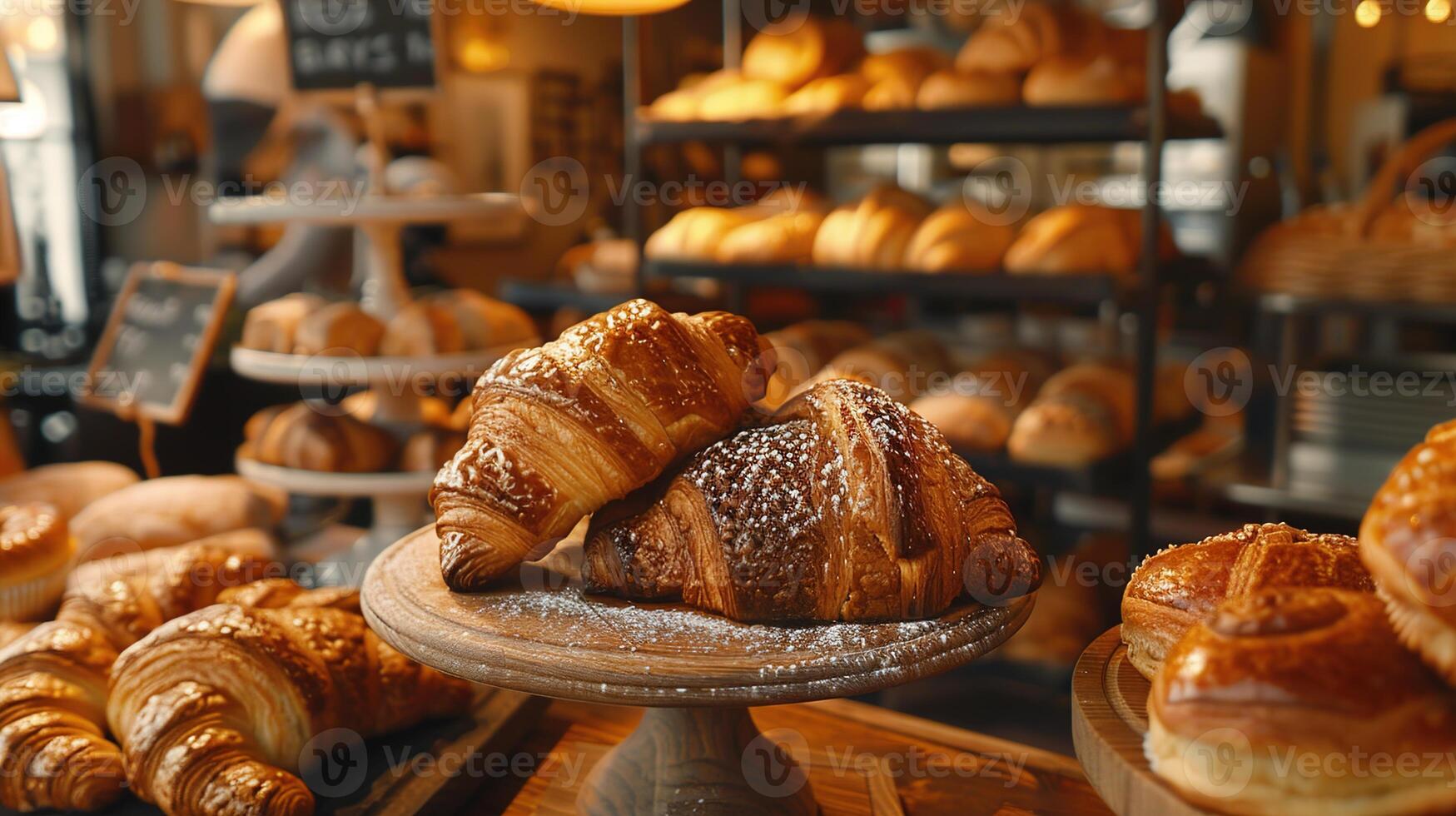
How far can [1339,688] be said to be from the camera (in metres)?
0.66

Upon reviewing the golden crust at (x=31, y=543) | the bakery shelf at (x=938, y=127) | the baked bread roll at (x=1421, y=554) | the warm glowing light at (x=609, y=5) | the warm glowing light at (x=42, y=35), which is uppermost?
the warm glowing light at (x=42, y=35)

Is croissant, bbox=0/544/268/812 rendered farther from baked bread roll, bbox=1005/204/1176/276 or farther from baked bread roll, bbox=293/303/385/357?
baked bread roll, bbox=1005/204/1176/276

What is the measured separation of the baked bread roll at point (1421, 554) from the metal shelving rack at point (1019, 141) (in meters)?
1.90

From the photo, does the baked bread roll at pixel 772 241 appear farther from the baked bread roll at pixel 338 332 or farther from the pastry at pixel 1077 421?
the baked bread roll at pixel 338 332

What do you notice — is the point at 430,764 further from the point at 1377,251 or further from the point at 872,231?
the point at 1377,251

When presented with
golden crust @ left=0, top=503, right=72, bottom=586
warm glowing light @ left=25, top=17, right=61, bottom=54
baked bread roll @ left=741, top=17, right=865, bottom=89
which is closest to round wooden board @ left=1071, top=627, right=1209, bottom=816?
golden crust @ left=0, top=503, right=72, bottom=586

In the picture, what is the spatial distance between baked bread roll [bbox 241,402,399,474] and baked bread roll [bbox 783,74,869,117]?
145 cm

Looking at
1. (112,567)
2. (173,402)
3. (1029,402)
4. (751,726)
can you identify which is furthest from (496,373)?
(1029,402)

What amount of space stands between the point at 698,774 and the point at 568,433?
1.17 ft

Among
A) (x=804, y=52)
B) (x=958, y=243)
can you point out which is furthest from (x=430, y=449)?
(x=804, y=52)

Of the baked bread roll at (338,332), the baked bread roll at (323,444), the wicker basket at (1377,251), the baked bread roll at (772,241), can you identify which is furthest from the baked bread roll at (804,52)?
the baked bread roll at (323,444)

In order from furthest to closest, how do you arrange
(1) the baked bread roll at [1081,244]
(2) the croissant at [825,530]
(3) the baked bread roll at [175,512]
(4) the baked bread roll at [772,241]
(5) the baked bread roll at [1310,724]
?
(4) the baked bread roll at [772,241], (1) the baked bread roll at [1081,244], (3) the baked bread roll at [175,512], (2) the croissant at [825,530], (5) the baked bread roll at [1310,724]

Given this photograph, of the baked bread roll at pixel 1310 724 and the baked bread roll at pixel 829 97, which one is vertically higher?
the baked bread roll at pixel 829 97

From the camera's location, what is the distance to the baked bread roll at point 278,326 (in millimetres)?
2428
